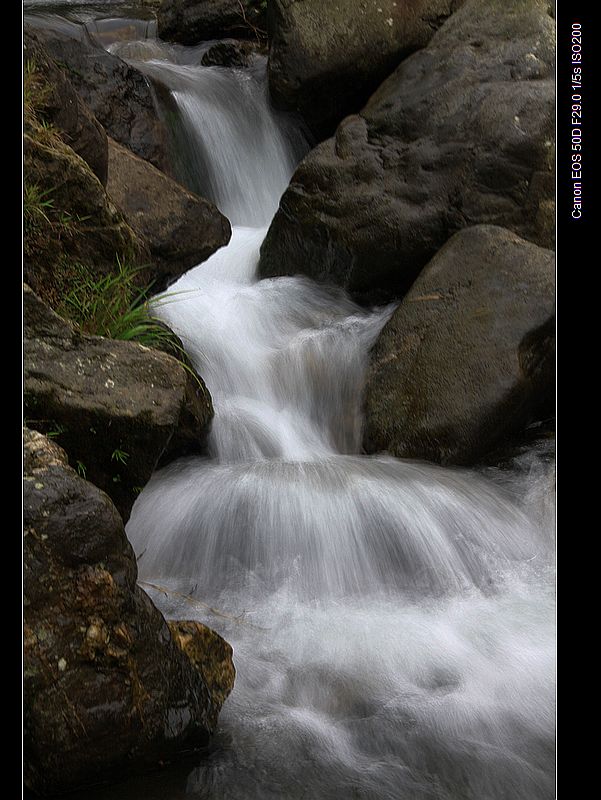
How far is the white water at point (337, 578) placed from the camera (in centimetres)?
293

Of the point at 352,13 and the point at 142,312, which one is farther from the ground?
the point at 352,13

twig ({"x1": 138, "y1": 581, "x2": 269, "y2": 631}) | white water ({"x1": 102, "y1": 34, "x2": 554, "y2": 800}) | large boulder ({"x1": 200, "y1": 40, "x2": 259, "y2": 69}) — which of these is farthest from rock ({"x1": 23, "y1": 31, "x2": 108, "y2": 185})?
large boulder ({"x1": 200, "y1": 40, "x2": 259, "y2": 69})

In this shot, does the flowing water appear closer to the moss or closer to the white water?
the white water

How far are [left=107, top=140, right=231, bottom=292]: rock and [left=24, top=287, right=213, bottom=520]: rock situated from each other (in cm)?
171

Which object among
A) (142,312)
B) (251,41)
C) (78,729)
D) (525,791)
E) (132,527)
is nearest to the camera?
(78,729)

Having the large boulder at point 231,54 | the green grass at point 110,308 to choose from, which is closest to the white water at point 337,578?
the green grass at point 110,308

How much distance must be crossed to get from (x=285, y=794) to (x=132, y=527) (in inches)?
67.5

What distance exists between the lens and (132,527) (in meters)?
4.16

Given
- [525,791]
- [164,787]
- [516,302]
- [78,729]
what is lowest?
[525,791]

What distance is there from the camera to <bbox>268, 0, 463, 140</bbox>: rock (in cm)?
712

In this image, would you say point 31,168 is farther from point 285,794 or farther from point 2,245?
point 285,794
